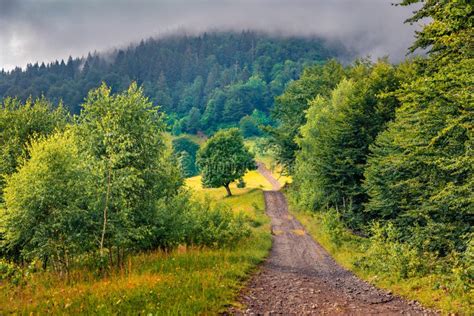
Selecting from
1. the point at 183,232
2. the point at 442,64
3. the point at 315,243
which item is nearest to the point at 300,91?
the point at 315,243

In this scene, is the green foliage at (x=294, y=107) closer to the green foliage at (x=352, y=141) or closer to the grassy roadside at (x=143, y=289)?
the green foliage at (x=352, y=141)

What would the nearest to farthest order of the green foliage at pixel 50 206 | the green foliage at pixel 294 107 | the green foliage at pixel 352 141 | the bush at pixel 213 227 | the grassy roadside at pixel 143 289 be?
the grassy roadside at pixel 143 289 < the green foliage at pixel 50 206 < the bush at pixel 213 227 < the green foliage at pixel 352 141 < the green foliage at pixel 294 107

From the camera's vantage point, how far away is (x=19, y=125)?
99.7 feet

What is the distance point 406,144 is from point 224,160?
5632 cm

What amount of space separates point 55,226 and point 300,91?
62182mm

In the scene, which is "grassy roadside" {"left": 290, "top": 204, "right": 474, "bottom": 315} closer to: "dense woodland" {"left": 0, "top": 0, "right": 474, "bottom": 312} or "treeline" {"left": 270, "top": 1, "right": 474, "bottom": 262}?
"dense woodland" {"left": 0, "top": 0, "right": 474, "bottom": 312}

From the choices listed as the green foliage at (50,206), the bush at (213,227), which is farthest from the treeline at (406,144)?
the green foliage at (50,206)

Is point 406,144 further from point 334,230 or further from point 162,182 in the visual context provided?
point 162,182

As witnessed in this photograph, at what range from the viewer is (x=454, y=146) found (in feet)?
61.0

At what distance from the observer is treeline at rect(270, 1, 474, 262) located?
51.0 ft

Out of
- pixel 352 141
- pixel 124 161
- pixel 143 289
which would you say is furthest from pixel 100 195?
pixel 352 141

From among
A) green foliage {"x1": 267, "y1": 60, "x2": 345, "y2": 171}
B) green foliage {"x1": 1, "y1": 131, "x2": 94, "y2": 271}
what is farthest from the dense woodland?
green foliage {"x1": 267, "y1": 60, "x2": 345, "y2": 171}

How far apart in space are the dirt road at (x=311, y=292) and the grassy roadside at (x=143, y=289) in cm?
108

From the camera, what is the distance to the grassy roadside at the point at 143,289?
9281mm
